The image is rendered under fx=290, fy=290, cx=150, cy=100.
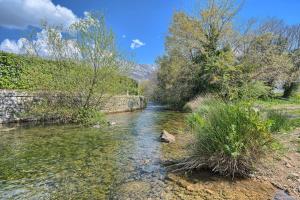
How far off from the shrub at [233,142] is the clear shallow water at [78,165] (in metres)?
1.11

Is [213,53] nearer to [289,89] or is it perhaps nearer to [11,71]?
[11,71]

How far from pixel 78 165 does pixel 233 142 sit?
374cm

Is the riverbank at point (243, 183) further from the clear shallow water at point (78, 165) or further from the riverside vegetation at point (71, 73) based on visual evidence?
the riverside vegetation at point (71, 73)

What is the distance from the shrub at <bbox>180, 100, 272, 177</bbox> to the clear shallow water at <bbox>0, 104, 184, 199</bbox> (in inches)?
43.9

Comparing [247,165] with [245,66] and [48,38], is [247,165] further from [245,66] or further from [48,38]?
[245,66]

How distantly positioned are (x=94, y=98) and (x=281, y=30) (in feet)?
119

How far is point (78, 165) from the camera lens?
7.07m

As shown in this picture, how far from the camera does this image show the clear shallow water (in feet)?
17.6

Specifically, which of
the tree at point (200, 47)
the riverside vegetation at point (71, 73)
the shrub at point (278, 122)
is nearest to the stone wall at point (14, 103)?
the riverside vegetation at point (71, 73)

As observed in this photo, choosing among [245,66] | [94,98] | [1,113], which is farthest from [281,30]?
[1,113]

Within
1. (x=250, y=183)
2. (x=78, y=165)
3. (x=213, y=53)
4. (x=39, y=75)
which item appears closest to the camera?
(x=250, y=183)

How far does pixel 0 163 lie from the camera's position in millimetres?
7156

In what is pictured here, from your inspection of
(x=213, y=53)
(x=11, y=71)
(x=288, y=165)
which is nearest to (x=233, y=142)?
(x=288, y=165)

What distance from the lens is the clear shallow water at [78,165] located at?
17.6 feet
